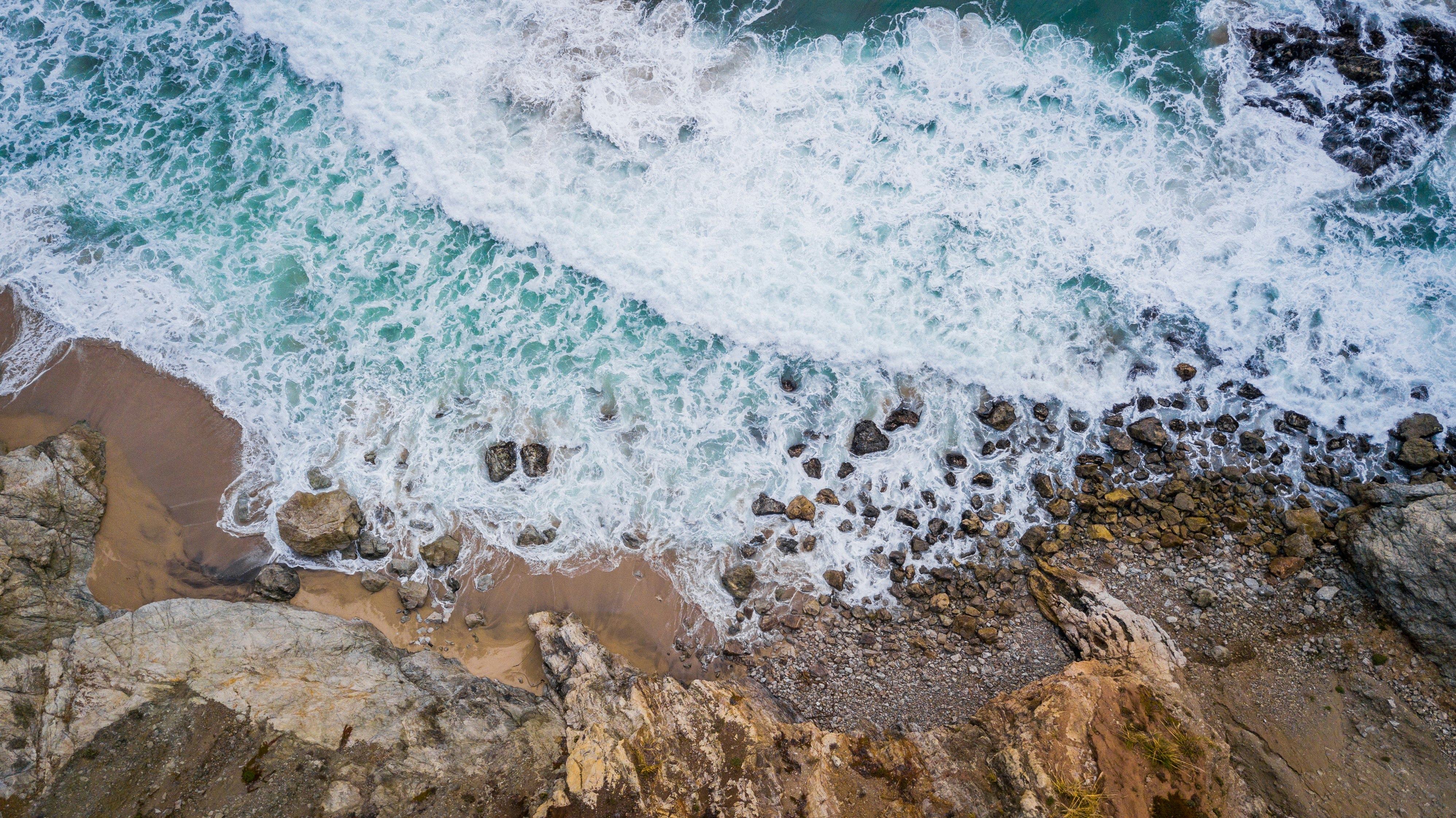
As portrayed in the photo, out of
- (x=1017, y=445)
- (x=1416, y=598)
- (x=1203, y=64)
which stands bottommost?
(x=1017, y=445)

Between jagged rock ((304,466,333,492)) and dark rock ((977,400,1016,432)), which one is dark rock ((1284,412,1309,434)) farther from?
jagged rock ((304,466,333,492))

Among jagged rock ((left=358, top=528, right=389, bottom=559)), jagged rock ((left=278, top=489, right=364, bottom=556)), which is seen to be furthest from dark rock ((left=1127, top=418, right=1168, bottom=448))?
jagged rock ((left=278, top=489, right=364, bottom=556))

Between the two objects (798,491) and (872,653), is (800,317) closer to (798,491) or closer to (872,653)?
(798,491)

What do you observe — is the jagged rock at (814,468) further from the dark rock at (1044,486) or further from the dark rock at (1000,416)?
the dark rock at (1044,486)

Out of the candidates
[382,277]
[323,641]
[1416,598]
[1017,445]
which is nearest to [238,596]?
[323,641]

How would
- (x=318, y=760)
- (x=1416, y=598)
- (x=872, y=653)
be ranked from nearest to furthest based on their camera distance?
(x=318, y=760) → (x=1416, y=598) → (x=872, y=653)

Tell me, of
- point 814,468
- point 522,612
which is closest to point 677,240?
point 814,468

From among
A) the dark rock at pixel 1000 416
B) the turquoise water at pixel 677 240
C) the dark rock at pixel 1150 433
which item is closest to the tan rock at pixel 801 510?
the turquoise water at pixel 677 240
